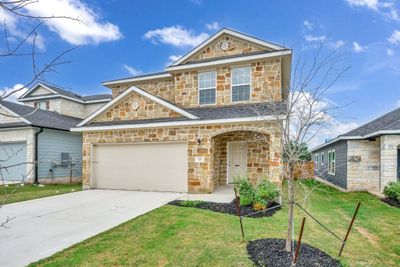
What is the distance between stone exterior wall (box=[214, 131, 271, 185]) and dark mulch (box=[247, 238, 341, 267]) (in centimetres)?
763

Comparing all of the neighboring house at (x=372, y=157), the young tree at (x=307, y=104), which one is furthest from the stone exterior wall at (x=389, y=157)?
the young tree at (x=307, y=104)

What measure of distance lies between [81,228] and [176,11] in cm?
1087

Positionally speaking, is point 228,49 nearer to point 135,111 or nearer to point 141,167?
point 135,111

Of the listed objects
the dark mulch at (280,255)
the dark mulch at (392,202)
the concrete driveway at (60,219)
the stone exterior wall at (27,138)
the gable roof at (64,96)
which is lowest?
the dark mulch at (392,202)

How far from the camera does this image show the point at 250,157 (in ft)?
42.9

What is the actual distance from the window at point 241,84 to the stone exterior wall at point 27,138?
1232cm

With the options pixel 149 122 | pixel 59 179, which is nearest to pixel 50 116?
pixel 59 179

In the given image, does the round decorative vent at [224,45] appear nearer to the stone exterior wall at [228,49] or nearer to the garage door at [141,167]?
the stone exterior wall at [228,49]

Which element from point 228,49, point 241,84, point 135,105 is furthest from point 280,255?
point 228,49

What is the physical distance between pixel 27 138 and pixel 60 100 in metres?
6.81

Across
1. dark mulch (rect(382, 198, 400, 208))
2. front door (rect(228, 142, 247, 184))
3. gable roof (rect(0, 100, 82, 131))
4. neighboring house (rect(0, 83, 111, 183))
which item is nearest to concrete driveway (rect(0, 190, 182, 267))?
front door (rect(228, 142, 247, 184))

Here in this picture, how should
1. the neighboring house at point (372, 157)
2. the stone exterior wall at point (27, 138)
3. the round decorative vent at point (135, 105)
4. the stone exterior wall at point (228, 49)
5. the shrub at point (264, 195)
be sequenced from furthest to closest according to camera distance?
the stone exterior wall at point (27, 138), the stone exterior wall at point (228, 49), the round decorative vent at point (135, 105), the neighboring house at point (372, 157), the shrub at point (264, 195)

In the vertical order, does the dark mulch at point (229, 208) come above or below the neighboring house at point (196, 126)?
below

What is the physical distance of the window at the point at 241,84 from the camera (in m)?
12.8
